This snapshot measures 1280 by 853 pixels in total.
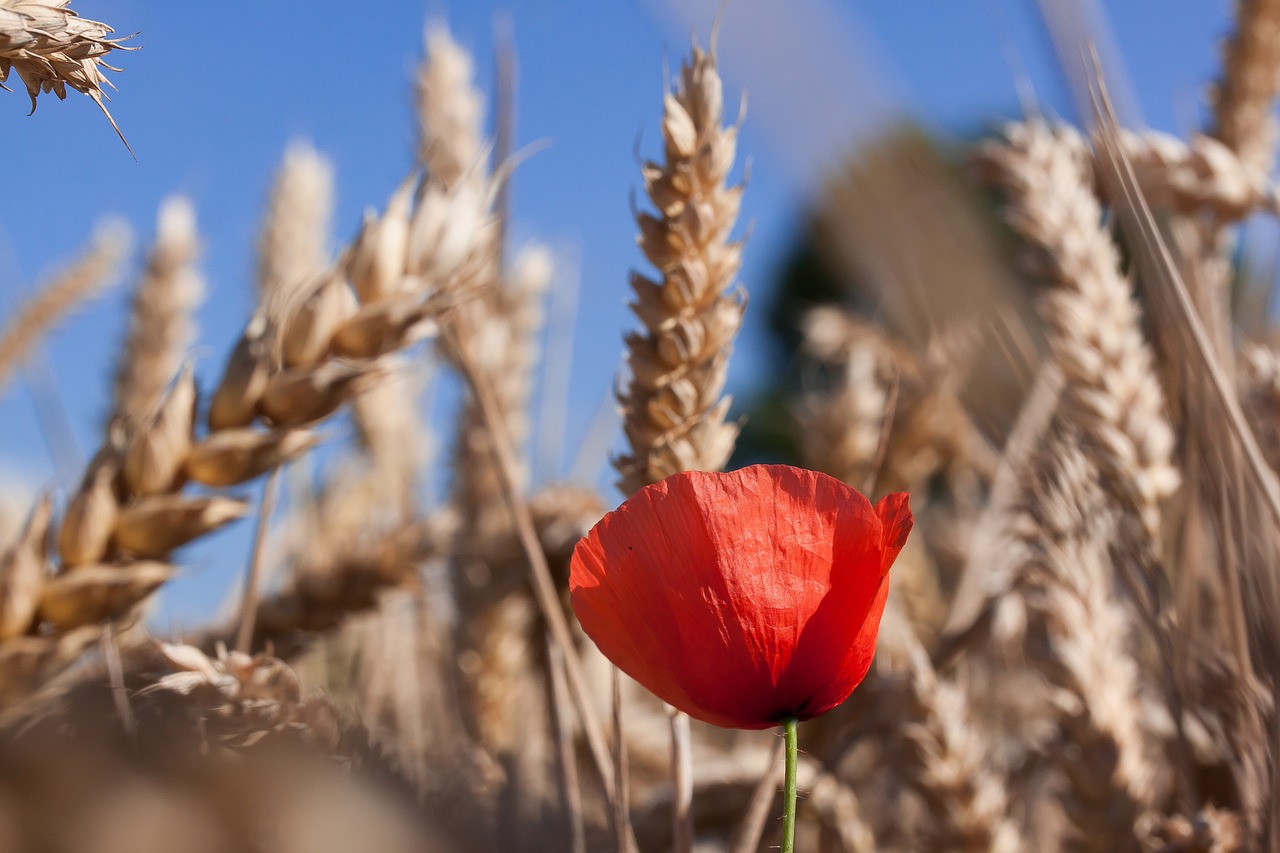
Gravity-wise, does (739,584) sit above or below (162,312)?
below

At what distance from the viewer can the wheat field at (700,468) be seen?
0.28 meters

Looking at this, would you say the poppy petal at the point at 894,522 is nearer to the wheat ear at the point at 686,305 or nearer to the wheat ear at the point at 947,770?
the wheat ear at the point at 686,305

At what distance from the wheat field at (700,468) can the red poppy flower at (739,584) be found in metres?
0.07

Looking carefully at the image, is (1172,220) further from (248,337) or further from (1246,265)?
(248,337)

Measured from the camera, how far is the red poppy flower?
299mm

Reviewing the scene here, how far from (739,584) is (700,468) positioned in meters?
0.15

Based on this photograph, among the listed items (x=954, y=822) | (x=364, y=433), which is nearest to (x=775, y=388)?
(x=364, y=433)

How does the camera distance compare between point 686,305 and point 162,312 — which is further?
point 162,312

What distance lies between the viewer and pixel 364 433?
5.56 feet

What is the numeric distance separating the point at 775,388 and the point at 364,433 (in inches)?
506

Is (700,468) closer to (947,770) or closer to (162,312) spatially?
(947,770)

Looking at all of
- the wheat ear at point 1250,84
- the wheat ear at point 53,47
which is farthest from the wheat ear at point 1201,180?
the wheat ear at point 53,47

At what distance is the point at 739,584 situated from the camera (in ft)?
0.99

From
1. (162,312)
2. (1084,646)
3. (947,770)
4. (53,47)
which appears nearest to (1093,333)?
(1084,646)
